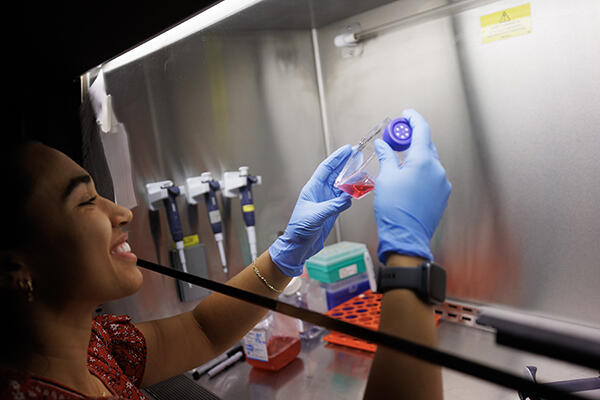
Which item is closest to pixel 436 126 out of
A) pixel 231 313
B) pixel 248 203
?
pixel 248 203

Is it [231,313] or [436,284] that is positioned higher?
[436,284]

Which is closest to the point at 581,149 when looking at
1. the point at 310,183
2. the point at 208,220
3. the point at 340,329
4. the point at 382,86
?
the point at 382,86

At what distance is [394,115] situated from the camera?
1547mm

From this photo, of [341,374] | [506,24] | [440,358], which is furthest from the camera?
[341,374]

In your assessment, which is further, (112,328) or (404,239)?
(112,328)

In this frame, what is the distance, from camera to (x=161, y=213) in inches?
60.3

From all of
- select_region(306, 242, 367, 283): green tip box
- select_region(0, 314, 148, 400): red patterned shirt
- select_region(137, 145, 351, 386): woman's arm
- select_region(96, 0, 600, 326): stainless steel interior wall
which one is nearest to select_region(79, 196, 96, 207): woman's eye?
select_region(0, 314, 148, 400): red patterned shirt

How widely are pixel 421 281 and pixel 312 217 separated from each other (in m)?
0.41

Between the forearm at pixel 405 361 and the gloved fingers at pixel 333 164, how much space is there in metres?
0.48

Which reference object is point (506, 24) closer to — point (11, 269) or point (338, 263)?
point (338, 263)

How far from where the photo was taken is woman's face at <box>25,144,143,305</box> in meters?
0.75

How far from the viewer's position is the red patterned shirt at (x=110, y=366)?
72cm

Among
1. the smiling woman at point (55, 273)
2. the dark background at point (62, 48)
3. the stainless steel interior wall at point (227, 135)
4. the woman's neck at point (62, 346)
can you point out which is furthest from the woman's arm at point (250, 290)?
the dark background at point (62, 48)

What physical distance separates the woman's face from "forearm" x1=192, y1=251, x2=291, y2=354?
333 millimetres
